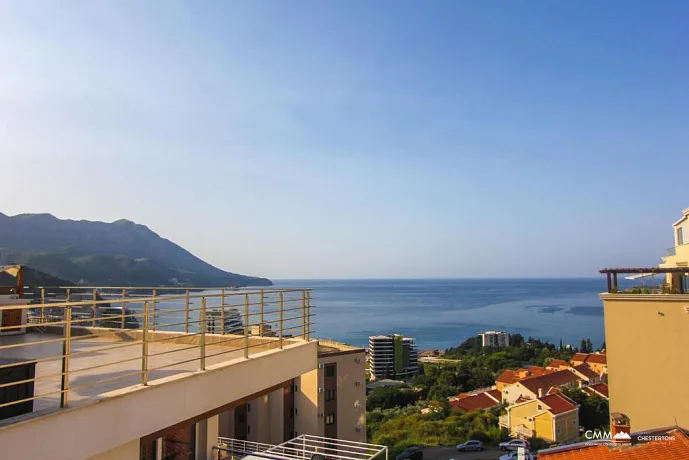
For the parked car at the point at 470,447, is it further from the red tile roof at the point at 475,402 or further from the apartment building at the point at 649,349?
the red tile roof at the point at 475,402

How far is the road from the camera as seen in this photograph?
1792 cm

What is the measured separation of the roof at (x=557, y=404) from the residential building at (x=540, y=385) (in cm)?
274

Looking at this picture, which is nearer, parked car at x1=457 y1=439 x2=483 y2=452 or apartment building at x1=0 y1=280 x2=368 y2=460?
apartment building at x1=0 y1=280 x2=368 y2=460

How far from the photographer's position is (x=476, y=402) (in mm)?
32312

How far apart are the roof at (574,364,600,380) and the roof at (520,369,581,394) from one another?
1.24 metres

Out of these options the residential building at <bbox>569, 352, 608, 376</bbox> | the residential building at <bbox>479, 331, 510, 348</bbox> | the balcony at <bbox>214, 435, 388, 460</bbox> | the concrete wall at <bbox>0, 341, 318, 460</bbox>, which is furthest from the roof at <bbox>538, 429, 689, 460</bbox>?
the residential building at <bbox>479, 331, 510, 348</bbox>

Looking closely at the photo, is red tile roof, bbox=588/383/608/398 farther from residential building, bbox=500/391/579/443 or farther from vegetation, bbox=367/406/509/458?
residential building, bbox=500/391/579/443

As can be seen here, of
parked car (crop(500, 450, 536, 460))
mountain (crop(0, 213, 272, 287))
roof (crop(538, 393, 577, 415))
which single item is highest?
mountain (crop(0, 213, 272, 287))

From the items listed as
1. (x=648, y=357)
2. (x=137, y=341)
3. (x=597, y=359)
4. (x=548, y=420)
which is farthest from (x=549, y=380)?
(x=137, y=341)

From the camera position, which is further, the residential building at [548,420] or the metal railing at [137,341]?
the residential building at [548,420]

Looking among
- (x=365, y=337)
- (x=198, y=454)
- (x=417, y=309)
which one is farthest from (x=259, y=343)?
(x=417, y=309)

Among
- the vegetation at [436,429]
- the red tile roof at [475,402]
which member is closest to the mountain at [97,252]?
the vegetation at [436,429]

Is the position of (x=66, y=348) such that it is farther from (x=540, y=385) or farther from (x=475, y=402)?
(x=540, y=385)

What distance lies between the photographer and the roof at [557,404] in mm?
23764
